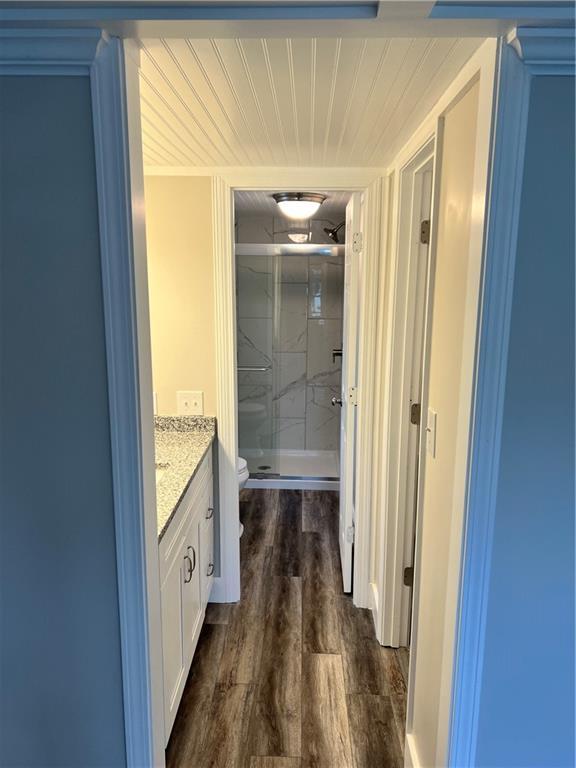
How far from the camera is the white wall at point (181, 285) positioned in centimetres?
233

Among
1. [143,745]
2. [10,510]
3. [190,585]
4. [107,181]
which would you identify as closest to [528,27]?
[107,181]

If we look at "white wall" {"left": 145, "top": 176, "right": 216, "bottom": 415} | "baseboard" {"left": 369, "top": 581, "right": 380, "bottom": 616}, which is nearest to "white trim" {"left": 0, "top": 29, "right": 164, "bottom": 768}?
"white wall" {"left": 145, "top": 176, "right": 216, "bottom": 415}

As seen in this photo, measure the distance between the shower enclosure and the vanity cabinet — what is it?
202cm

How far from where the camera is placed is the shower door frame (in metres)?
2.27

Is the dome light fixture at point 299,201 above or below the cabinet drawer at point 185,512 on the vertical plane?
above

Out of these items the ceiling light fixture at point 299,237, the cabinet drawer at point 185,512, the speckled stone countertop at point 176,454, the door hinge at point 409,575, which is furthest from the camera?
the ceiling light fixture at point 299,237

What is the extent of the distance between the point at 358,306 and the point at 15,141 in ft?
5.64

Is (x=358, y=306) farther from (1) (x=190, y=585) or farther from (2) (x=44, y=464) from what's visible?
(2) (x=44, y=464)

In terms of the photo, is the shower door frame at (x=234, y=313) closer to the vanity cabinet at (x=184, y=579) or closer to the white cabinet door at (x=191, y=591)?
the vanity cabinet at (x=184, y=579)

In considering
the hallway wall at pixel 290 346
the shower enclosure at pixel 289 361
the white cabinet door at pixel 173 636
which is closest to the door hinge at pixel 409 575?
the white cabinet door at pixel 173 636

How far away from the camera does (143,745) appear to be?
1.15 meters

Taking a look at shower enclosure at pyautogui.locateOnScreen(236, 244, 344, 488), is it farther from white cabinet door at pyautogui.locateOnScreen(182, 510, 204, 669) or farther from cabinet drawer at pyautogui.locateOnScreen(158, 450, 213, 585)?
white cabinet door at pyautogui.locateOnScreen(182, 510, 204, 669)

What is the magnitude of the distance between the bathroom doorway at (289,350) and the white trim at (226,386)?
1663 mm

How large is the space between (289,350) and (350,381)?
2151 mm
